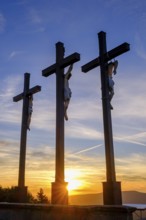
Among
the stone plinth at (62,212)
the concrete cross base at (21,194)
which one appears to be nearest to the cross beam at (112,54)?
the stone plinth at (62,212)

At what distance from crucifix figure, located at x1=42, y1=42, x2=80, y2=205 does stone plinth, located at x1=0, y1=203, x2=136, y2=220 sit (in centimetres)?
83

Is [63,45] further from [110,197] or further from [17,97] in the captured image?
[110,197]

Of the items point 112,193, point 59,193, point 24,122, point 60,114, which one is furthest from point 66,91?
point 112,193

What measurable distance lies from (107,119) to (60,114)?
1649 mm

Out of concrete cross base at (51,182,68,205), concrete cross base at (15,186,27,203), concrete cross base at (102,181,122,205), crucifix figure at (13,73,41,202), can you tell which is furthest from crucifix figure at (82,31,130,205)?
concrete cross base at (15,186,27,203)

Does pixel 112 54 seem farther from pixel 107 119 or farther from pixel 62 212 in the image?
pixel 62 212

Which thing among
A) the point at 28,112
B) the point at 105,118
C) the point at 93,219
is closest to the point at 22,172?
the point at 28,112

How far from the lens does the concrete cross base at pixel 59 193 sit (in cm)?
771

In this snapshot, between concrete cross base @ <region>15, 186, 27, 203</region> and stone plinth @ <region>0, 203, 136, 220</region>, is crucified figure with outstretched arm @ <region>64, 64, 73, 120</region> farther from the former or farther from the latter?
stone plinth @ <region>0, 203, 136, 220</region>

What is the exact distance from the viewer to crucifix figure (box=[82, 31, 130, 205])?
704cm

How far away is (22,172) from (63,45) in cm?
421

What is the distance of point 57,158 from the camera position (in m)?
8.34

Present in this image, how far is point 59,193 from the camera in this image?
25.6ft

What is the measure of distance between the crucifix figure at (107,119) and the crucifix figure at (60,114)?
2.24 feet
